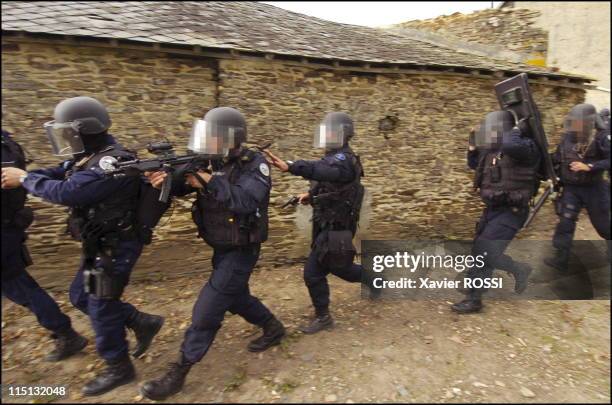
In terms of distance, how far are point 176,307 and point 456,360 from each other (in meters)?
2.71

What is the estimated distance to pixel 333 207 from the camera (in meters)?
3.25

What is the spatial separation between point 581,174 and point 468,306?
7.15 ft

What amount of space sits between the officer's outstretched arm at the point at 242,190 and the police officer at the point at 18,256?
1.44m

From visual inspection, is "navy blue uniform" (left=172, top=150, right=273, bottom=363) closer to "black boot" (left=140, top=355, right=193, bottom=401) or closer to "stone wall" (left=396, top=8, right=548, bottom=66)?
"black boot" (left=140, top=355, right=193, bottom=401)

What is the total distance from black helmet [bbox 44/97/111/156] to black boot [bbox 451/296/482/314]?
11.2ft

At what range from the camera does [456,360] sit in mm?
2998

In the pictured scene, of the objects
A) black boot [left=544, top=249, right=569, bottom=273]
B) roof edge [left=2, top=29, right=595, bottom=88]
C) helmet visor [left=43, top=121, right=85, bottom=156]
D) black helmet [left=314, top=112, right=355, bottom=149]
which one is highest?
roof edge [left=2, top=29, right=595, bottom=88]

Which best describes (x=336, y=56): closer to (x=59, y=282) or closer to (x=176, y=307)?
(x=176, y=307)

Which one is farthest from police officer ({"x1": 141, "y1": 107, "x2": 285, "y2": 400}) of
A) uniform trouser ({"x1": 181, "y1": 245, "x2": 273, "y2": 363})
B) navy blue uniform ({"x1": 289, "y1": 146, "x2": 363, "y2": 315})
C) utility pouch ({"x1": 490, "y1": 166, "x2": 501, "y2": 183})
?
utility pouch ({"x1": 490, "y1": 166, "x2": 501, "y2": 183})

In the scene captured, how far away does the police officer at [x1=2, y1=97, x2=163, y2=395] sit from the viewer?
2395 mm

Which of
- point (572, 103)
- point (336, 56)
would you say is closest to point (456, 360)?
point (336, 56)

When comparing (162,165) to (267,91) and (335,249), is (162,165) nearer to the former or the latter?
(335,249)

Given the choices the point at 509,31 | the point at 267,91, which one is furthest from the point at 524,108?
the point at 509,31

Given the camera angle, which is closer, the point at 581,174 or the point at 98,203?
the point at 98,203
